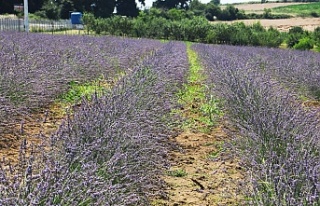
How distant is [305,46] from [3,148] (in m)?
25.9

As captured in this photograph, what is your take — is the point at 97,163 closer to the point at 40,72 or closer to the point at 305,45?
the point at 40,72

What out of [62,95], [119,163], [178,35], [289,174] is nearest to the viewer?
[289,174]

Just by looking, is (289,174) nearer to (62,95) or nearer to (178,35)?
(62,95)

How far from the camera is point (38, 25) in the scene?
35.9 meters

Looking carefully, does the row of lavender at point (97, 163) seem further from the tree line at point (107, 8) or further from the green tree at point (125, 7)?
the green tree at point (125, 7)

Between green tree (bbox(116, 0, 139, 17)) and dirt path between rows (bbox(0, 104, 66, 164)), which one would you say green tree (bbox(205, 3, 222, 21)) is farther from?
dirt path between rows (bbox(0, 104, 66, 164))

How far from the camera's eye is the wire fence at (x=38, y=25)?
93.3 ft

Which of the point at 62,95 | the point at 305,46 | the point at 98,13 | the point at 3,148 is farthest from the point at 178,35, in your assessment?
the point at 3,148

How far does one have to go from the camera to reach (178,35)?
38594 mm

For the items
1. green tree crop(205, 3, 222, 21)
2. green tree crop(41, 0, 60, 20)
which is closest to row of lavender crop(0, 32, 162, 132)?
green tree crop(41, 0, 60, 20)

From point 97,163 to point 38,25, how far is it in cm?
3484

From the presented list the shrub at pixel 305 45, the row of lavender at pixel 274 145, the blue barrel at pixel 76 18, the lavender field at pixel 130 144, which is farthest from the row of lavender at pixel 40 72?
the blue barrel at pixel 76 18

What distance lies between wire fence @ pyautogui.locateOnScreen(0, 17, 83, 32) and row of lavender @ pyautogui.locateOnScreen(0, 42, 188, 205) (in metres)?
23.2

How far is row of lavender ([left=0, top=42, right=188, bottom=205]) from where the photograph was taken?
6.79ft
